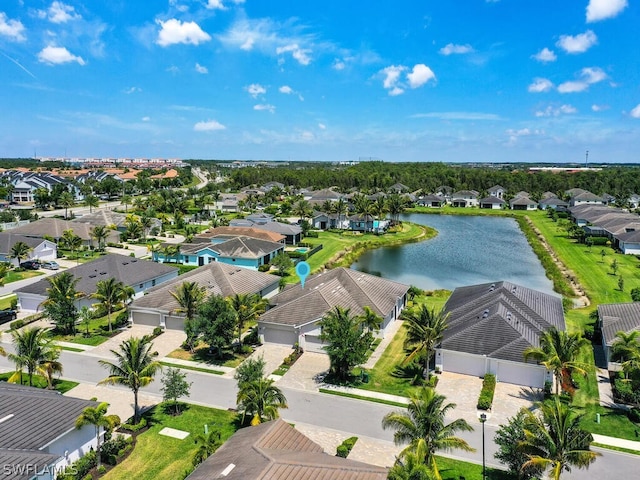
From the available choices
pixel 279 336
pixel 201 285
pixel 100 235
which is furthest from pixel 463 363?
pixel 100 235

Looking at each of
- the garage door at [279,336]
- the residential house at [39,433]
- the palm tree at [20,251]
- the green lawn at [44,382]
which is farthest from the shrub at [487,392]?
the palm tree at [20,251]

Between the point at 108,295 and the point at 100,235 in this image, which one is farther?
the point at 100,235

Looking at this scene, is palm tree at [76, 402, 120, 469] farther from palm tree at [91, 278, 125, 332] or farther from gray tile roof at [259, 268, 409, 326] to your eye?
palm tree at [91, 278, 125, 332]

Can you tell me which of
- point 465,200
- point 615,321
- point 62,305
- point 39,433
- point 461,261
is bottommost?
point 461,261

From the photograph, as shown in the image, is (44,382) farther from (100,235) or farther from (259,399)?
(100,235)

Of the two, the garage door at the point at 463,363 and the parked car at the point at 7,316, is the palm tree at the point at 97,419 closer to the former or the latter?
the garage door at the point at 463,363

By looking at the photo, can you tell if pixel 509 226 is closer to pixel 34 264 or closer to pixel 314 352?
pixel 314 352

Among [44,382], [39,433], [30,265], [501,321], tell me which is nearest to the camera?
[39,433]

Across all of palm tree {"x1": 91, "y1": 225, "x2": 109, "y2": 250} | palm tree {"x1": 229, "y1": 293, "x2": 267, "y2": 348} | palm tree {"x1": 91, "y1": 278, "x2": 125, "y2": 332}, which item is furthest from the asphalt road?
palm tree {"x1": 91, "y1": 225, "x2": 109, "y2": 250}
